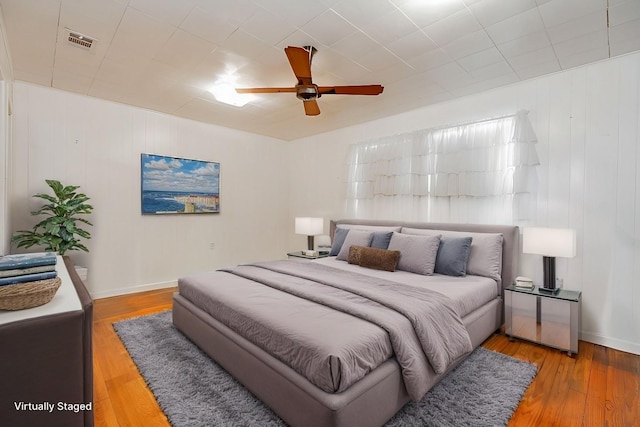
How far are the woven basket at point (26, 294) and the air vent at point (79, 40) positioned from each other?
2265 mm

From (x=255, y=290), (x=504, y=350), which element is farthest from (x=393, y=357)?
(x=504, y=350)

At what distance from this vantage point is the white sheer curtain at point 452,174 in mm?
3168

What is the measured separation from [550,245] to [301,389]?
253 centimetres

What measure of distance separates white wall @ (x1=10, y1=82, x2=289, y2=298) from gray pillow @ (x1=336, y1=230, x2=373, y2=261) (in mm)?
A: 2302

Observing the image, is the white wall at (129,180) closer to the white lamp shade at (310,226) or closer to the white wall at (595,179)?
the white lamp shade at (310,226)

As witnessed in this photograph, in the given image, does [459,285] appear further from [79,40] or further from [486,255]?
[79,40]

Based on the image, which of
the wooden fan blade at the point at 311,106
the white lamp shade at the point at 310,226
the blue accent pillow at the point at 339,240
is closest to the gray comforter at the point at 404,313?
the blue accent pillow at the point at 339,240

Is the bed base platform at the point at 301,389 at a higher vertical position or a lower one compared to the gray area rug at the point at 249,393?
higher

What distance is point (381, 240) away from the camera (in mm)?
3658

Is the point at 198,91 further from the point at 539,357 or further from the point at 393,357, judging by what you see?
the point at 539,357

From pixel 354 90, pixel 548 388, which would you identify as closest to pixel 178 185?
pixel 354 90

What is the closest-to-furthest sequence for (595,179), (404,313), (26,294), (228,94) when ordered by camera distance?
(26,294) < (404,313) < (595,179) < (228,94)

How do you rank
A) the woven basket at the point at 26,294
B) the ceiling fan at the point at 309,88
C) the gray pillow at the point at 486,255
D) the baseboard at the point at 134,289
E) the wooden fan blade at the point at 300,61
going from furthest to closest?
the baseboard at the point at 134,289
the gray pillow at the point at 486,255
the ceiling fan at the point at 309,88
the wooden fan blade at the point at 300,61
the woven basket at the point at 26,294

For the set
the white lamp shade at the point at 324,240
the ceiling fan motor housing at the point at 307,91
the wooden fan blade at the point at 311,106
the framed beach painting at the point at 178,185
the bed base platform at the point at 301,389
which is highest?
the ceiling fan motor housing at the point at 307,91
